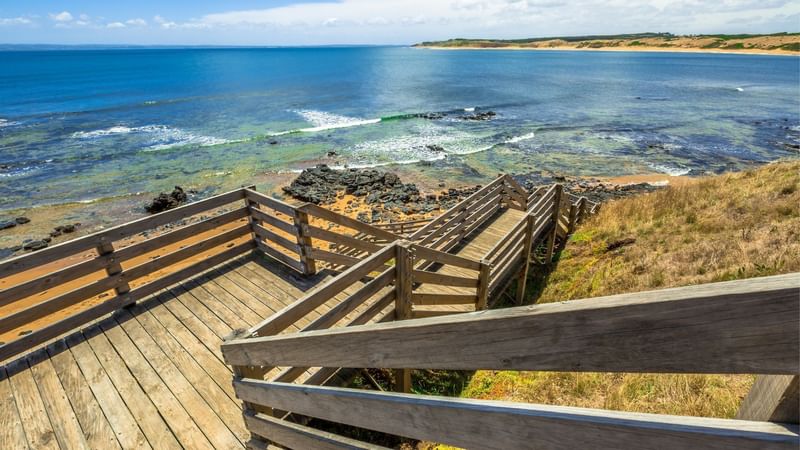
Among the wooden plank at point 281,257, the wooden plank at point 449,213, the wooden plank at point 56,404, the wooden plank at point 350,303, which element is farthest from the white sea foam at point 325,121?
the wooden plank at point 350,303

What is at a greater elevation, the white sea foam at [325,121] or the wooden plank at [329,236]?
the wooden plank at [329,236]

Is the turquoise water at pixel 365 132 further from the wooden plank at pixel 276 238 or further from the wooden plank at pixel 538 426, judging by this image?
the wooden plank at pixel 538 426

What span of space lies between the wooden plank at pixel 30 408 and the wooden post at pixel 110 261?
1.24 meters

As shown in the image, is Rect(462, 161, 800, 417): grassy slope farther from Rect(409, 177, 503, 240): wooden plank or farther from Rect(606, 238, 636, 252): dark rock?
Rect(409, 177, 503, 240): wooden plank

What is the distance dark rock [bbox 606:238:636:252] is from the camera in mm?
9094

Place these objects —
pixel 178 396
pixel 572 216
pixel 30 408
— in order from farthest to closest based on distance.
→ pixel 572 216
pixel 178 396
pixel 30 408

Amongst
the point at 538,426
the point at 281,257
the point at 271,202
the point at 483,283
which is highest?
the point at 538,426

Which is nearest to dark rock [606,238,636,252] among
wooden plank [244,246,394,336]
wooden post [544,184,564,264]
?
wooden post [544,184,564,264]

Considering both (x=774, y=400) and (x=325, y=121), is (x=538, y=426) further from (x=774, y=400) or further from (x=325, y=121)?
(x=325, y=121)

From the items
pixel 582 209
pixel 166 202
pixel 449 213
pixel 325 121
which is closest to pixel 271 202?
pixel 449 213

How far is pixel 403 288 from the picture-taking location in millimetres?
4383

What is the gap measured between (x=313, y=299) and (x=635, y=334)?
8.37 ft

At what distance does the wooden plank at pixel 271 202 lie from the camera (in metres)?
5.90

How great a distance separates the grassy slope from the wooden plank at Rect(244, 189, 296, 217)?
3.69 m
